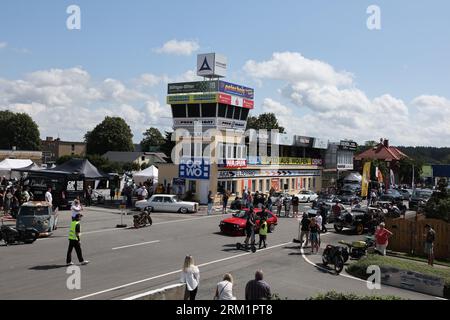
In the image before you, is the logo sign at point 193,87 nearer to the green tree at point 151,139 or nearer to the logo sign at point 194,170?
the logo sign at point 194,170

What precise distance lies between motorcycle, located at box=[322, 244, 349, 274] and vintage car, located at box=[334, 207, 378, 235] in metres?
9.29

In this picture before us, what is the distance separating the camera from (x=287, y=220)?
3089 cm

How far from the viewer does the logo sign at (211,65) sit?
46094 mm

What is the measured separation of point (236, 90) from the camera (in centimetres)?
4497

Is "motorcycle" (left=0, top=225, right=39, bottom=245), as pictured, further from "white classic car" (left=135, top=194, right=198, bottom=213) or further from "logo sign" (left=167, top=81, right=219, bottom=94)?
"logo sign" (left=167, top=81, right=219, bottom=94)

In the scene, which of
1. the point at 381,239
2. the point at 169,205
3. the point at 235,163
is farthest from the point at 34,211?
the point at 235,163

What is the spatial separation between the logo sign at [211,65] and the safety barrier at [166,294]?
1481 inches

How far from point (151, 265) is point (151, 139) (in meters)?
108

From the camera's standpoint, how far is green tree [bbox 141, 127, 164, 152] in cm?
12200

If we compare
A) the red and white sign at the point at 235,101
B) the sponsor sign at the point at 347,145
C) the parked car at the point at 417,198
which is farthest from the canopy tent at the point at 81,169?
Answer: the sponsor sign at the point at 347,145

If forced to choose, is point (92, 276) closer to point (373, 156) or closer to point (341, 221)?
point (341, 221)
